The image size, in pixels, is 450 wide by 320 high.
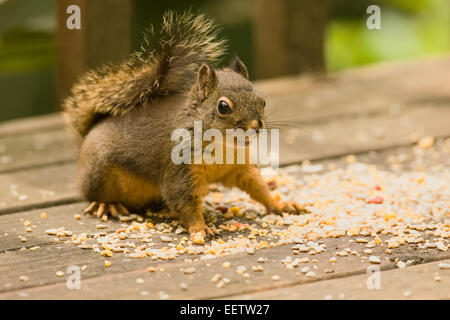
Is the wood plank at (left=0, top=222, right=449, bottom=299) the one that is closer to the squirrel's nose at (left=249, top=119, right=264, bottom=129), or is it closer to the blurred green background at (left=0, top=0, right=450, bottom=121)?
the squirrel's nose at (left=249, top=119, right=264, bottom=129)

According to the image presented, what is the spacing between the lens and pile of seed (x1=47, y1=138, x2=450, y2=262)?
2242 millimetres

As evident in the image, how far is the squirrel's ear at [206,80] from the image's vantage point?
2.34 meters

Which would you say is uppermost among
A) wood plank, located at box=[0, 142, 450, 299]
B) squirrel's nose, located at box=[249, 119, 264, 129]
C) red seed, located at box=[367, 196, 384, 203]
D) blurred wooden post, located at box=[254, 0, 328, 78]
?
blurred wooden post, located at box=[254, 0, 328, 78]

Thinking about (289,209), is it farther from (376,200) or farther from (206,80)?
(206,80)

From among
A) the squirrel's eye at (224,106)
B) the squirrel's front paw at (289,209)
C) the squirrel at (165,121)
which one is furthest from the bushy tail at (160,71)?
the squirrel's front paw at (289,209)

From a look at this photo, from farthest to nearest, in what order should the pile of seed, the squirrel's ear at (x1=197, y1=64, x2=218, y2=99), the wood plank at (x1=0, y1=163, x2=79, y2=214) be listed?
1. the wood plank at (x1=0, y1=163, x2=79, y2=214)
2. the squirrel's ear at (x1=197, y1=64, x2=218, y2=99)
3. the pile of seed

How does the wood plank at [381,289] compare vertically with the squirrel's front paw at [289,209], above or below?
below

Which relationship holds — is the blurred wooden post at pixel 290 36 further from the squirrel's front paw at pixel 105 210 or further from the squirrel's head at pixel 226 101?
Result: the squirrel's front paw at pixel 105 210

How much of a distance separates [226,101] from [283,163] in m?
0.82

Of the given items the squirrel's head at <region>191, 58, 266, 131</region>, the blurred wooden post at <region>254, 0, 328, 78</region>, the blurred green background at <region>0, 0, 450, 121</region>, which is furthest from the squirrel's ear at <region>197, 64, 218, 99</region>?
the blurred green background at <region>0, 0, 450, 121</region>

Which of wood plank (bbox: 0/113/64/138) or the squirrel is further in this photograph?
wood plank (bbox: 0/113/64/138)

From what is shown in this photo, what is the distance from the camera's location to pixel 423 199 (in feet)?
8.54
